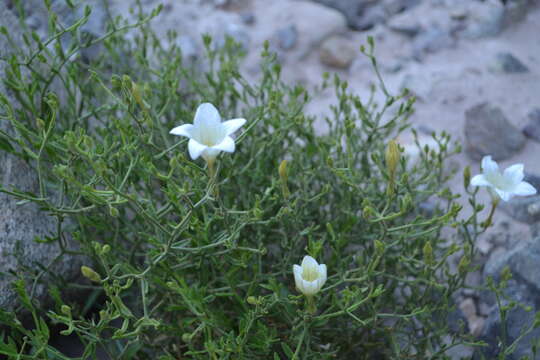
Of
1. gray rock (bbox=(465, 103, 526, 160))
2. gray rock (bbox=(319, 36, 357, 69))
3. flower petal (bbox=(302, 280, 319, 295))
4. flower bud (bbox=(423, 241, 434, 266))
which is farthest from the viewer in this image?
gray rock (bbox=(319, 36, 357, 69))

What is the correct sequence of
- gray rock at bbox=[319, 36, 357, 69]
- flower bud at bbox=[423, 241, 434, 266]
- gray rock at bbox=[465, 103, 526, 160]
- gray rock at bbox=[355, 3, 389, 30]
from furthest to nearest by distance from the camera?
gray rock at bbox=[355, 3, 389, 30] → gray rock at bbox=[319, 36, 357, 69] → gray rock at bbox=[465, 103, 526, 160] → flower bud at bbox=[423, 241, 434, 266]

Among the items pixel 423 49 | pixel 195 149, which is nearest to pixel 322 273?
pixel 195 149

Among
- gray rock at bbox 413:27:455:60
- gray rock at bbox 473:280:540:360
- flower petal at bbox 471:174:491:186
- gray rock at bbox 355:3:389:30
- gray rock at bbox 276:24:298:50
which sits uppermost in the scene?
flower petal at bbox 471:174:491:186

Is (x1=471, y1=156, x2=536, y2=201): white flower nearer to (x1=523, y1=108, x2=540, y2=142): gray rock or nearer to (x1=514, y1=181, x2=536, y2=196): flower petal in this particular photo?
(x1=514, y1=181, x2=536, y2=196): flower petal

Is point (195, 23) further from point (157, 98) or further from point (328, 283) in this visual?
point (328, 283)

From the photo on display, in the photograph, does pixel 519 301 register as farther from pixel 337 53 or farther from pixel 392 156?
pixel 337 53

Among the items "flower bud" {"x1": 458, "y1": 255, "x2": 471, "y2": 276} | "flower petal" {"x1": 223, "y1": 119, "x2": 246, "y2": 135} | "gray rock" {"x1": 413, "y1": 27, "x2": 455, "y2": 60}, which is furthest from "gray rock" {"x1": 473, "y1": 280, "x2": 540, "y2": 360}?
"gray rock" {"x1": 413, "y1": 27, "x2": 455, "y2": 60}

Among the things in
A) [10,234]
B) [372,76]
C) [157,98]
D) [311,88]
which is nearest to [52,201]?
[10,234]
